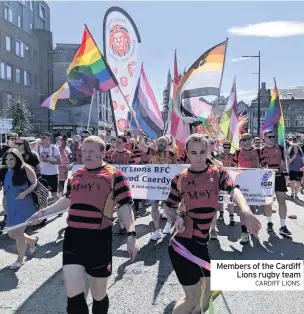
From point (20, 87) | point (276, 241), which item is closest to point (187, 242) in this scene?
point (276, 241)

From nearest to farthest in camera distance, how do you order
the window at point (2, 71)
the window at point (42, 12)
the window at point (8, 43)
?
the window at point (2, 71), the window at point (8, 43), the window at point (42, 12)

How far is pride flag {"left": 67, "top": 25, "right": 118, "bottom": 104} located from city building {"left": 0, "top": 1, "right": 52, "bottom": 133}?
35.8 meters

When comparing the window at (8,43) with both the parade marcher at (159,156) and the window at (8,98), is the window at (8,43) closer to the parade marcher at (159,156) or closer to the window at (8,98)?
the window at (8,98)

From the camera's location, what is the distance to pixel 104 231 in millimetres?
3275

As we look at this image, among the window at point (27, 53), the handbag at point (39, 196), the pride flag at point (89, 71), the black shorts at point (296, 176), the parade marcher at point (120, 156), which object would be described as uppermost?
the window at point (27, 53)

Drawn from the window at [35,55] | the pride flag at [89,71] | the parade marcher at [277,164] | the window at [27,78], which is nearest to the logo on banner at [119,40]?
the pride flag at [89,71]

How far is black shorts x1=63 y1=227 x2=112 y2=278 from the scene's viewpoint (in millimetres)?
3176

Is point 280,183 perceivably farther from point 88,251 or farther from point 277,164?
point 88,251

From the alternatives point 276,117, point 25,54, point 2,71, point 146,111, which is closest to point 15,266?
point 146,111

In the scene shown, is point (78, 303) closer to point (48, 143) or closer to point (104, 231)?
point (104, 231)

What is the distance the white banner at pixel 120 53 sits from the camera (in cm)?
1013

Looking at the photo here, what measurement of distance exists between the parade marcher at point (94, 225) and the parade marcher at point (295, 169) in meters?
9.28

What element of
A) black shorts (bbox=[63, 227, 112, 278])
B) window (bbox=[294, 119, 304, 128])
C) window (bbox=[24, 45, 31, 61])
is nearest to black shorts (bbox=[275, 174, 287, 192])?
black shorts (bbox=[63, 227, 112, 278])

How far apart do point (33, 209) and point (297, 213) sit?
6111 mm
